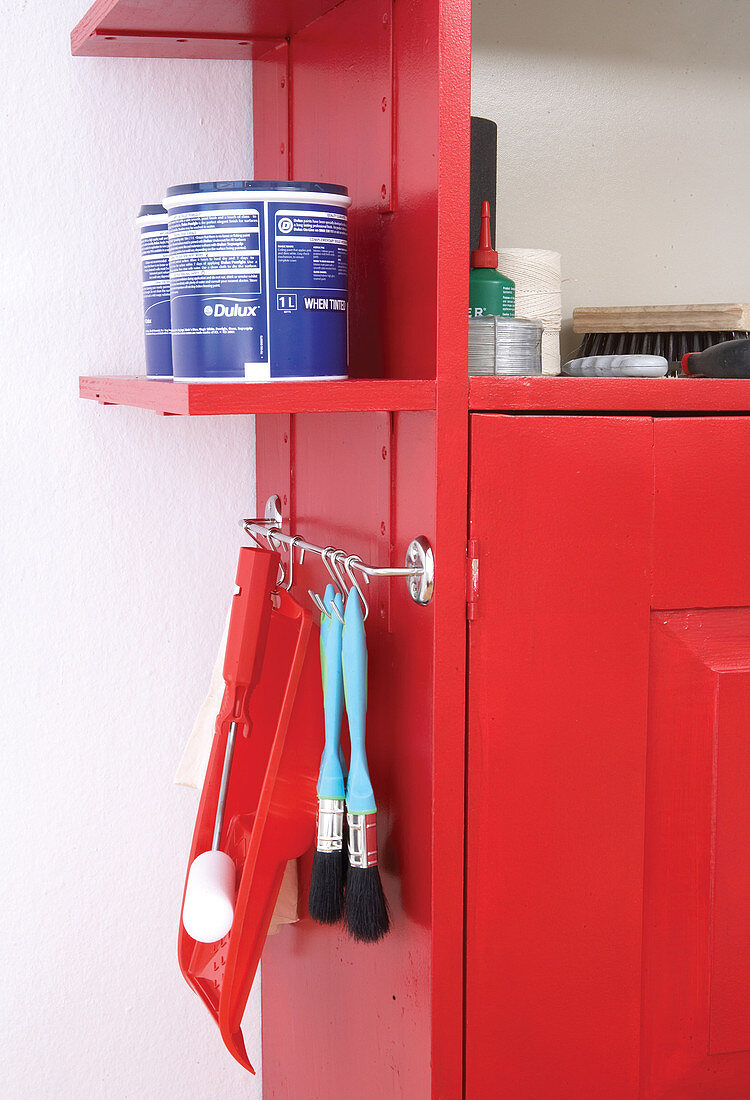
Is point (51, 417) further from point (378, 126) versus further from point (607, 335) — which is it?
point (607, 335)

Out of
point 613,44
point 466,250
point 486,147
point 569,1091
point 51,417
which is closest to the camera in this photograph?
point 466,250

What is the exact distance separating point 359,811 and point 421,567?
0.67 ft

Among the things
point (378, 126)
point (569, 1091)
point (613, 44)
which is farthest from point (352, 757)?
point (613, 44)

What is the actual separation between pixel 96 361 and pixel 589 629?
2.05 ft

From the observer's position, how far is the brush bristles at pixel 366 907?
0.88m

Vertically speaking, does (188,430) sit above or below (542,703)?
above

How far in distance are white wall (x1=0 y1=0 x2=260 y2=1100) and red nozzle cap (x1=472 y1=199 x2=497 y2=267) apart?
0.40 meters

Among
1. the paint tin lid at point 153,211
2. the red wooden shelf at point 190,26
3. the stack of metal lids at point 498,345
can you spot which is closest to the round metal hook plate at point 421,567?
the stack of metal lids at point 498,345

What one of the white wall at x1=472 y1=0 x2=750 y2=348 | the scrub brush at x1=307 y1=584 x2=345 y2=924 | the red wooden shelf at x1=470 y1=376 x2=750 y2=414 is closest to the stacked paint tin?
the red wooden shelf at x1=470 y1=376 x2=750 y2=414

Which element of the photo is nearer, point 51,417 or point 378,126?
point 378,126

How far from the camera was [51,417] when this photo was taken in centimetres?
119

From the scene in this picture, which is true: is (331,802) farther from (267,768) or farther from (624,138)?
(624,138)

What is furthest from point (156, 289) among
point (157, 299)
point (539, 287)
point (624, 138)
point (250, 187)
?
point (624, 138)

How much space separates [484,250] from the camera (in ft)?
3.03
